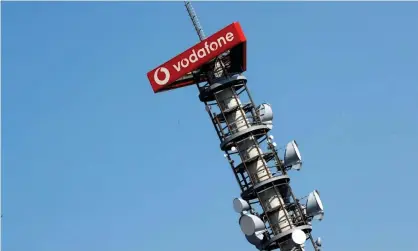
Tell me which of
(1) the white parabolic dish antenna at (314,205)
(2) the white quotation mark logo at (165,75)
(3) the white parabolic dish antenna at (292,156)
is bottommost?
(1) the white parabolic dish antenna at (314,205)

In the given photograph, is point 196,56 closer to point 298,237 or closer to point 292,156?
point 292,156

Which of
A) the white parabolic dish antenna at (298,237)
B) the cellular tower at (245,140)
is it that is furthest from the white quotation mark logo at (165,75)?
the white parabolic dish antenna at (298,237)

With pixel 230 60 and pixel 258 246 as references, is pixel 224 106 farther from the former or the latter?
pixel 258 246

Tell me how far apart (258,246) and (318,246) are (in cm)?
577

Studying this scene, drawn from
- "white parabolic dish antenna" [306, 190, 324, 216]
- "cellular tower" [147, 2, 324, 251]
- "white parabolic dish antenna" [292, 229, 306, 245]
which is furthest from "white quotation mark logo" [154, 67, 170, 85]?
"white parabolic dish antenna" [292, 229, 306, 245]

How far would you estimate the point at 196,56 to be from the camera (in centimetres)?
7756

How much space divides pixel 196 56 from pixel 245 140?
9730 mm

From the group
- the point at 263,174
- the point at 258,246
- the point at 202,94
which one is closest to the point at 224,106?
the point at 202,94

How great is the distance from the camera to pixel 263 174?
3027 inches

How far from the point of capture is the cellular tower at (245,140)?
245ft

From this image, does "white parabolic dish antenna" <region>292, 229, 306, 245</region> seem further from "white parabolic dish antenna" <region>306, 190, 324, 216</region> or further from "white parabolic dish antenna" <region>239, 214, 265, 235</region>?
"white parabolic dish antenna" <region>239, 214, 265, 235</region>

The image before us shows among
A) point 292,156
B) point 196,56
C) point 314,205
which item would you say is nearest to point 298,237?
point 314,205

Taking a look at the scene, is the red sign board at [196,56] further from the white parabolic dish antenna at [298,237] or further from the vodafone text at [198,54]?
the white parabolic dish antenna at [298,237]

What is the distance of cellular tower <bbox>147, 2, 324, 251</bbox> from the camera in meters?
74.8
